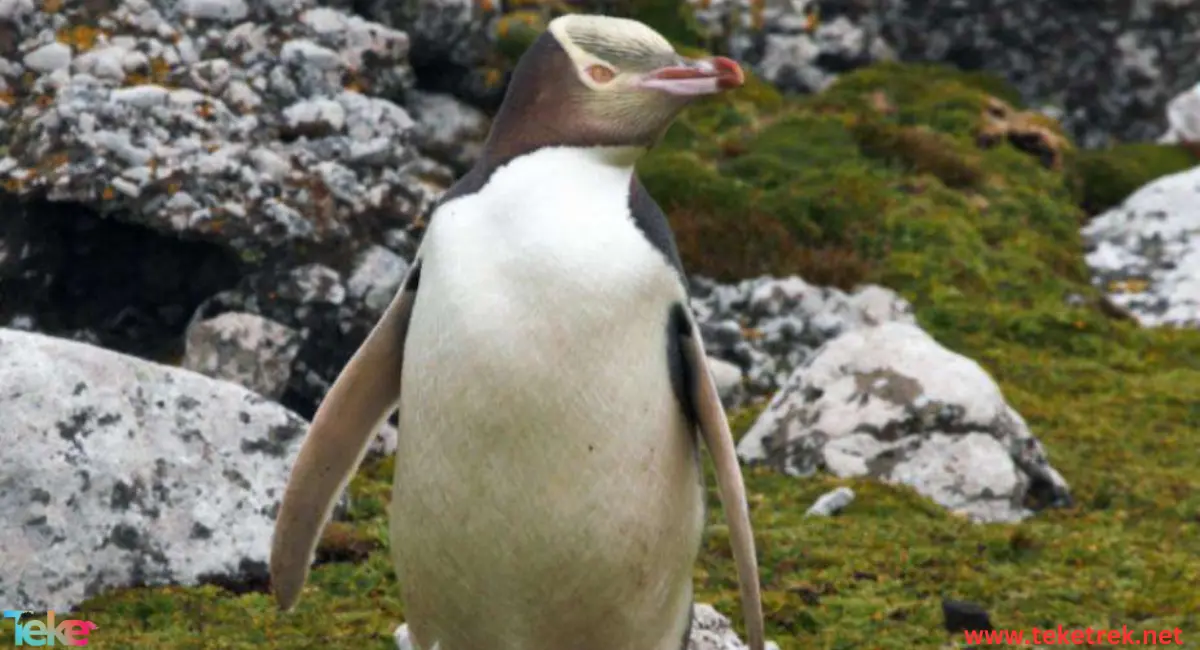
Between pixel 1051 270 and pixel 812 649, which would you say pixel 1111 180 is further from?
pixel 812 649

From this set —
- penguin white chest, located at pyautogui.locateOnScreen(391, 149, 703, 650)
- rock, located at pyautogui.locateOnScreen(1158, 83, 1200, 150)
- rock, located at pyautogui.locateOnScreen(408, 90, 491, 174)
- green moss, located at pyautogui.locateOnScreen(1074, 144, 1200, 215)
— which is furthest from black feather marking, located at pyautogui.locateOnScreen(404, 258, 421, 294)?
rock, located at pyautogui.locateOnScreen(1158, 83, 1200, 150)

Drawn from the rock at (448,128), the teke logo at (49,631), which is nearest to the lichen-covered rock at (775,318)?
the rock at (448,128)

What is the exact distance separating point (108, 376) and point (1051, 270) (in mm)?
10382

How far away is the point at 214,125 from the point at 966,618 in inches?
205

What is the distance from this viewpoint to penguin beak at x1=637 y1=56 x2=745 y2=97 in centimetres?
541

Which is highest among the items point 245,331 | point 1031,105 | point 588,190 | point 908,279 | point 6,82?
point 588,190

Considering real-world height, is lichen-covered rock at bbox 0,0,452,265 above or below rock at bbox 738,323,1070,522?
above

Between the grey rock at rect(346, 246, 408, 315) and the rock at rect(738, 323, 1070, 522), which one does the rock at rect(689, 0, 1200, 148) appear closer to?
the rock at rect(738, 323, 1070, 522)

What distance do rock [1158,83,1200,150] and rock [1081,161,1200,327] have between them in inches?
88.5

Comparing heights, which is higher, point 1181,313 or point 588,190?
point 588,190

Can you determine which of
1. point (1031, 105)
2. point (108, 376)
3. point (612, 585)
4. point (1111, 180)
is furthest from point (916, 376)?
point (1031, 105)

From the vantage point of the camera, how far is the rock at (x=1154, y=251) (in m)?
16.3

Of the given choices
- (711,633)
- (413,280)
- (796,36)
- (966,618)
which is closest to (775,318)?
(966,618)

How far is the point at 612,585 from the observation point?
5375 mm
